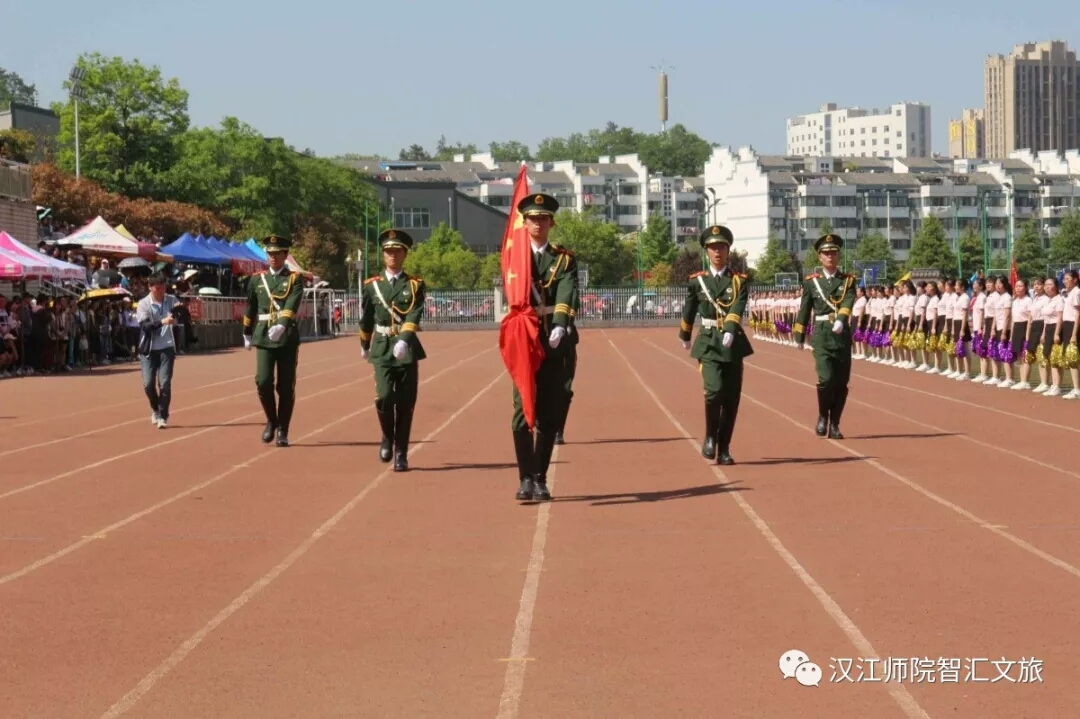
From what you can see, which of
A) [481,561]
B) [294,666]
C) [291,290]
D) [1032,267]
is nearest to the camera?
[294,666]

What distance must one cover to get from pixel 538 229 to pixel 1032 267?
127 metres

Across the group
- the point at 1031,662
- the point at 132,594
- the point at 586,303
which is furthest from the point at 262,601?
the point at 586,303

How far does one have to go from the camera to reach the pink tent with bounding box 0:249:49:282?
33.5 metres

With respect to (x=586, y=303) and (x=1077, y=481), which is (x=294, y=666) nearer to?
(x=1077, y=481)

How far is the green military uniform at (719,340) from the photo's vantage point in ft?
48.9

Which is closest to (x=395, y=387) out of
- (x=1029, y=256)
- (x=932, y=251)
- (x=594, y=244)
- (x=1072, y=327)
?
(x=1072, y=327)

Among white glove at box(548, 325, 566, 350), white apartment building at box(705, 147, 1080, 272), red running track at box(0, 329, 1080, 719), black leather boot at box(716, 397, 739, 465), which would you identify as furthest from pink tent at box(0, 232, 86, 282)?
white apartment building at box(705, 147, 1080, 272)

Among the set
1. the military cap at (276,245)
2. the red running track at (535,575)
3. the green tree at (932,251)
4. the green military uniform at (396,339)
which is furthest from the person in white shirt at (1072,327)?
the green tree at (932,251)

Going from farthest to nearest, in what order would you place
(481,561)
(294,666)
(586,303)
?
(586,303), (481,561), (294,666)

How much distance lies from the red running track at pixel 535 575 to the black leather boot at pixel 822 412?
6.5 inches

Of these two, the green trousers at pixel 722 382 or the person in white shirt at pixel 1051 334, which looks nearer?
the green trousers at pixel 722 382

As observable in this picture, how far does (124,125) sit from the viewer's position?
80.6 meters

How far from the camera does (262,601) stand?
8.68 meters

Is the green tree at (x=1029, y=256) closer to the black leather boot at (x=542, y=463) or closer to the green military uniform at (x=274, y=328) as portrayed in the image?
the green military uniform at (x=274, y=328)
